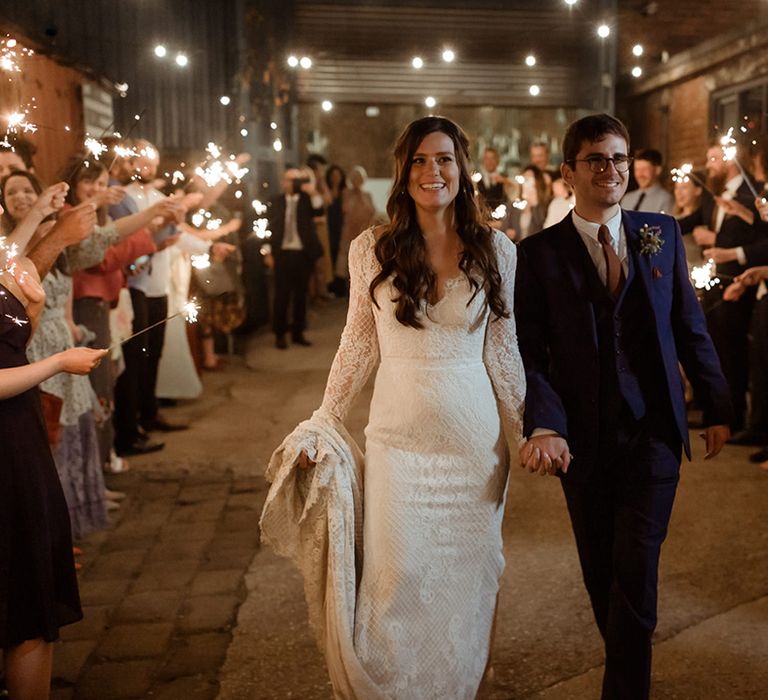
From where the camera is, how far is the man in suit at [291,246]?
12461mm

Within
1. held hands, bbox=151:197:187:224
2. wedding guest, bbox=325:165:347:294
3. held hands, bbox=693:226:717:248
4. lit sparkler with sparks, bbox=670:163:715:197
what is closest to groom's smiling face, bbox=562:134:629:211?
lit sparkler with sparks, bbox=670:163:715:197

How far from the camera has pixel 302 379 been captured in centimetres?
1051

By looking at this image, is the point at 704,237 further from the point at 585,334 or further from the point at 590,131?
the point at 585,334

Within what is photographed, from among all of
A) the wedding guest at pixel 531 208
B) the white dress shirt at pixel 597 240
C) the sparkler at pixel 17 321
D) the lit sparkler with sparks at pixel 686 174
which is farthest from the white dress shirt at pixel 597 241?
the wedding guest at pixel 531 208

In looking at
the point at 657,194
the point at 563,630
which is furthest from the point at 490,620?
the point at 657,194

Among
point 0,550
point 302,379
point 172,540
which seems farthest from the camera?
point 302,379

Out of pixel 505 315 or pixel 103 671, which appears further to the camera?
pixel 103 671

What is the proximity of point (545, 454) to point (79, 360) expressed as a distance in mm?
1552

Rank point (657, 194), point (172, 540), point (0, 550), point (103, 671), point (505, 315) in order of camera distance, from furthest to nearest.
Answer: point (657, 194), point (172, 540), point (103, 671), point (505, 315), point (0, 550)

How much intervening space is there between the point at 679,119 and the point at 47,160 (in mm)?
10278

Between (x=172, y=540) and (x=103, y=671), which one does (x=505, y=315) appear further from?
(x=172, y=540)

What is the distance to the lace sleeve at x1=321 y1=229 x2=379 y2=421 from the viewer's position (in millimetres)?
3354

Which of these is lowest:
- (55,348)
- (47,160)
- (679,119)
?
(55,348)

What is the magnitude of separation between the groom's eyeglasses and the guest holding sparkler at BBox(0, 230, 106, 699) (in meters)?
1.75
